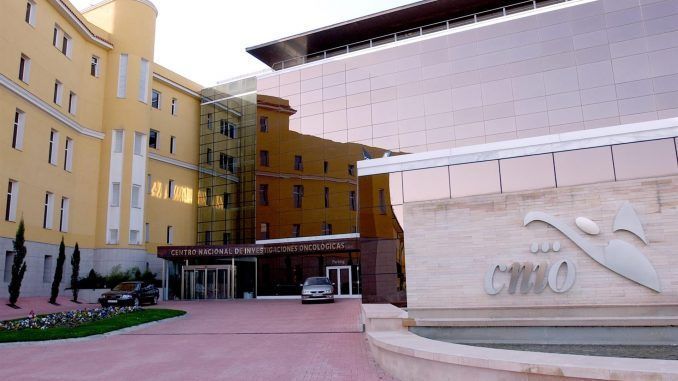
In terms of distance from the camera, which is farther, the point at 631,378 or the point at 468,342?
the point at 468,342

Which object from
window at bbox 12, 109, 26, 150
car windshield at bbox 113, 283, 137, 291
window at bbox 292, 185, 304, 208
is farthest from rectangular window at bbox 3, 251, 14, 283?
window at bbox 292, 185, 304, 208

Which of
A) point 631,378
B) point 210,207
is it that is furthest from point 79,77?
point 631,378

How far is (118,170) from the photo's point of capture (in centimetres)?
3725

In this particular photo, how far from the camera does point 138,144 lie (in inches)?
1511

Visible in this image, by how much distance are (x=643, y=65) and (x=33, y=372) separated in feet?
91.9

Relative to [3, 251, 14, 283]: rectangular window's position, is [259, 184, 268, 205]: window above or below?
above

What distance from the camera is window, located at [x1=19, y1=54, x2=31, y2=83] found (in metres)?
29.7

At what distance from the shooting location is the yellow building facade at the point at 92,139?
2902 centimetres

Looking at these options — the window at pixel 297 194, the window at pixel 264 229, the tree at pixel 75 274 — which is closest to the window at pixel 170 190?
the window at pixel 264 229

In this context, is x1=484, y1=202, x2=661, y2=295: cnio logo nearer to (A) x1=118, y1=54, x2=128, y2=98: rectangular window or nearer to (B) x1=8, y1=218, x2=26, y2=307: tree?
(B) x1=8, y1=218, x2=26, y2=307: tree

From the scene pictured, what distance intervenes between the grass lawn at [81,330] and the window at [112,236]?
1849 cm

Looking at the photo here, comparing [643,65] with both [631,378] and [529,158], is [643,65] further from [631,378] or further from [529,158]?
[631,378]

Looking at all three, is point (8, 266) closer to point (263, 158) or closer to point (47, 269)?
point (47, 269)

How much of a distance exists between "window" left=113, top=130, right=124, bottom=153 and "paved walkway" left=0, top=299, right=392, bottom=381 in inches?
918
